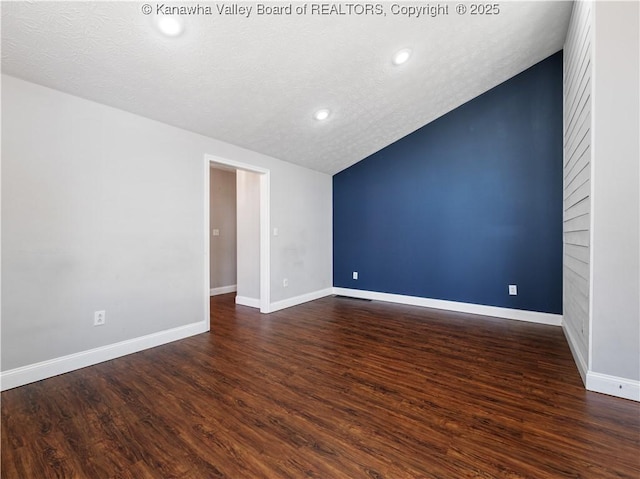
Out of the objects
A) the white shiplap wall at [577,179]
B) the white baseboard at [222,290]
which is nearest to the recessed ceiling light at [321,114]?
the white shiplap wall at [577,179]

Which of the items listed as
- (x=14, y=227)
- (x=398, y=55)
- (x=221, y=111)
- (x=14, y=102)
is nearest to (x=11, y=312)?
(x=14, y=227)

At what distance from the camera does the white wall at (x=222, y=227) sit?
5.59m

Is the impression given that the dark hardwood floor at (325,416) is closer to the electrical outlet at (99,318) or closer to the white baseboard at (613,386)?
the white baseboard at (613,386)

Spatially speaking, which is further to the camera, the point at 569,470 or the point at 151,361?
the point at 151,361

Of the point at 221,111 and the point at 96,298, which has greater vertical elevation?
the point at 221,111

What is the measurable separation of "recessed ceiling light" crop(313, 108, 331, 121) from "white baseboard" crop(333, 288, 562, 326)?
2905mm

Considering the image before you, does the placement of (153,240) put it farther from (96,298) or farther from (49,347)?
(49,347)

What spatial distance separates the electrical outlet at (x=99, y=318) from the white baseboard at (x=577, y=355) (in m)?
3.84

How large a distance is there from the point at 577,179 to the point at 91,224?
4.24 m

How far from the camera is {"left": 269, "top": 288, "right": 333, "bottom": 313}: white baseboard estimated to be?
433 cm

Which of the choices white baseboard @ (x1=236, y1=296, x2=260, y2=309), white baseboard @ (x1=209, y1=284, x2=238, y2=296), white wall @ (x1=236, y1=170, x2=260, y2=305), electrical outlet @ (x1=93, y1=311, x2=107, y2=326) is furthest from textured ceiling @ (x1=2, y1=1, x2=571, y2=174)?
white baseboard @ (x1=209, y1=284, x2=238, y2=296)

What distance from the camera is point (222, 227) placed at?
576 cm

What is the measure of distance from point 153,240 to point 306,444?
234 centimetres

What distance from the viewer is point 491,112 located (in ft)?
13.1
